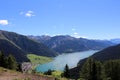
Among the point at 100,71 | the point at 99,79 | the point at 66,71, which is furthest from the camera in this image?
the point at 66,71

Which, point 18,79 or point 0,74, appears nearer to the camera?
point 18,79

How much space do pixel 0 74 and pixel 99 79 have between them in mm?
50636

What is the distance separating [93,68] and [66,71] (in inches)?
1930

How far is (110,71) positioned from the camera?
114 meters

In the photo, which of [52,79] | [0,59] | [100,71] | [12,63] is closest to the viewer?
[52,79]

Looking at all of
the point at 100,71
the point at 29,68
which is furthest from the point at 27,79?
the point at 100,71

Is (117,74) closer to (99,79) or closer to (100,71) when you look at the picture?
(100,71)

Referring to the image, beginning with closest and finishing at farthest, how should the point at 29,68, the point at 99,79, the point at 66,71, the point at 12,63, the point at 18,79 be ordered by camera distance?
the point at 18,79 < the point at 29,68 < the point at 99,79 < the point at 12,63 < the point at 66,71

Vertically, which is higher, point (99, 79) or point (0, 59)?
point (0, 59)

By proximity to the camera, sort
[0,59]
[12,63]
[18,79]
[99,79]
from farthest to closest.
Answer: [12,63] → [0,59] → [99,79] → [18,79]

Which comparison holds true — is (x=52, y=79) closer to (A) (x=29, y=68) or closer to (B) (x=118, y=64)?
(A) (x=29, y=68)

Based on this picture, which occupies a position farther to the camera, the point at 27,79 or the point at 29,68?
the point at 29,68

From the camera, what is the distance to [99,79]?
79.6 meters

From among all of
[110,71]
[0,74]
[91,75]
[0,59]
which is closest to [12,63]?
[0,59]
